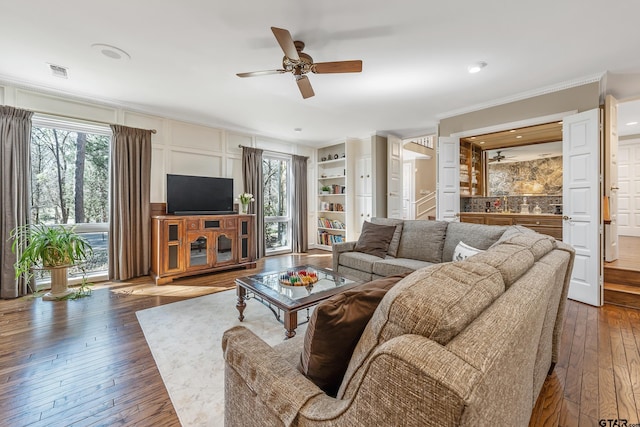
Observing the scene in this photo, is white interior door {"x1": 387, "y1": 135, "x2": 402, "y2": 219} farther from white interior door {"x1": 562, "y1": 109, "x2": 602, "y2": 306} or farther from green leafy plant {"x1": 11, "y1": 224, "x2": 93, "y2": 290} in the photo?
green leafy plant {"x1": 11, "y1": 224, "x2": 93, "y2": 290}

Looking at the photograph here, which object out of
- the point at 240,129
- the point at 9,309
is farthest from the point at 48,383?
the point at 240,129

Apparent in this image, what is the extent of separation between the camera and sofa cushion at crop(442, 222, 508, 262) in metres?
2.69

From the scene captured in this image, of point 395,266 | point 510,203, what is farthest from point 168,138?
point 510,203

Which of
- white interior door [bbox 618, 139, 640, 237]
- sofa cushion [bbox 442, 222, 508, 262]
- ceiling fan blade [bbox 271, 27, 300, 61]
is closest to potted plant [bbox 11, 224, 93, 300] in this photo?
ceiling fan blade [bbox 271, 27, 300, 61]

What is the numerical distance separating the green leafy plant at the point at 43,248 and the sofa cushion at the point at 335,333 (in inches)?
147

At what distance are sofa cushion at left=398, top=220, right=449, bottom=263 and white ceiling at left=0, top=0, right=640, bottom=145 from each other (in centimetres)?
174

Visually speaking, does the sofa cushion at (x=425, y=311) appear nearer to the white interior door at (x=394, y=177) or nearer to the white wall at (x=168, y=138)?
the white wall at (x=168, y=138)

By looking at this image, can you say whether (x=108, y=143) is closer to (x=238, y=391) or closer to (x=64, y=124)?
(x=64, y=124)

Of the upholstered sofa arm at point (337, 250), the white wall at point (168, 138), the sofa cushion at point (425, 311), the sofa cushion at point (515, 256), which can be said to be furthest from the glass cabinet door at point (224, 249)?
the sofa cushion at point (425, 311)

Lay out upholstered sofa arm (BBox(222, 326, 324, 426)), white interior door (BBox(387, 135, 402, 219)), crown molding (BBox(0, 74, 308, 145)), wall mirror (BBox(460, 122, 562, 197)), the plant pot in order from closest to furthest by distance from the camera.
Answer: upholstered sofa arm (BBox(222, 326, 324, 426)), the plant pot, crown molding (BBox(0, 74, 308, 145)), wall mirror (BBox(460, 122, 562, 197)), white interior door (BBox(387, 135, 402, 219))

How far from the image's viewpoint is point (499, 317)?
0.65 metres

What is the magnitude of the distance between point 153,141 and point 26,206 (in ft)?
5.64

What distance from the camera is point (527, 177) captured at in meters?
4.77

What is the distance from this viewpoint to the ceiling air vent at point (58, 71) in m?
2.93
